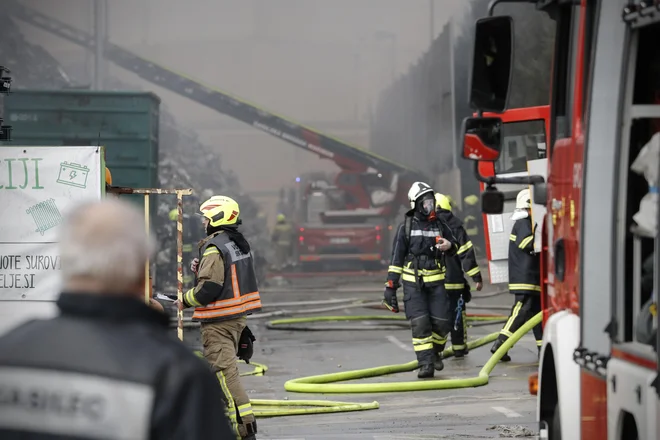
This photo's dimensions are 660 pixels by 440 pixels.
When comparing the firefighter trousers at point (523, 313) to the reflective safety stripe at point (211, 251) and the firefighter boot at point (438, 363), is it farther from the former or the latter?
the reflective safety stripe at point (211, 251)

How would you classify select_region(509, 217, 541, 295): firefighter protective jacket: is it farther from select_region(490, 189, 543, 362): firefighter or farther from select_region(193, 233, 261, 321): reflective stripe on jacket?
select_region(193, 233, 261, 321): reflective stripe on jacket

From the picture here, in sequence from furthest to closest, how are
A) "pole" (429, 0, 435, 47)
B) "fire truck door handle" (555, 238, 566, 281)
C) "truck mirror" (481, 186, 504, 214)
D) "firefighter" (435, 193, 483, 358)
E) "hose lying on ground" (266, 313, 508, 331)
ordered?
"pole" (429, 0, 435, 47) → "hose lying on ground" (266, 313, 508, 331) → "firefighter" (435, 193, 483, 358) → "truck mirror" (481, 186, 504, 214) → "fire truck door handle" (555, 238, 566, 281)

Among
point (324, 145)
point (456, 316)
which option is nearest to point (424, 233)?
point (456, 316)

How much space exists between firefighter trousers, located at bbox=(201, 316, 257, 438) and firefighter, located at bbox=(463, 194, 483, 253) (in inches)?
587

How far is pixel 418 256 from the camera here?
11.3 m

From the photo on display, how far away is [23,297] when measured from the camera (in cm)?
777

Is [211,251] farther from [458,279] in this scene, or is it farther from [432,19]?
[432,19]

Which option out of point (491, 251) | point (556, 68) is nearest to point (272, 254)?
point (491, 251)

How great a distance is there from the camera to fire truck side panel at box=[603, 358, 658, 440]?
3.73 metres

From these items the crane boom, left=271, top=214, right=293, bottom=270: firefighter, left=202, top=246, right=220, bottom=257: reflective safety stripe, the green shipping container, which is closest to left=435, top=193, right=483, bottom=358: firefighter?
left=202, top=246, right=220, bottom=257: reflective safety stripe

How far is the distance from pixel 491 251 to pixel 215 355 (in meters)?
6.30

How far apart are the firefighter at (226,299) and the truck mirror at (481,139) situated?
2.62 meters

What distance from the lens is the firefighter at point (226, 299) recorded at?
764 centimetres

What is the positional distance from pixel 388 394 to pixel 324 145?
63.2 ft
